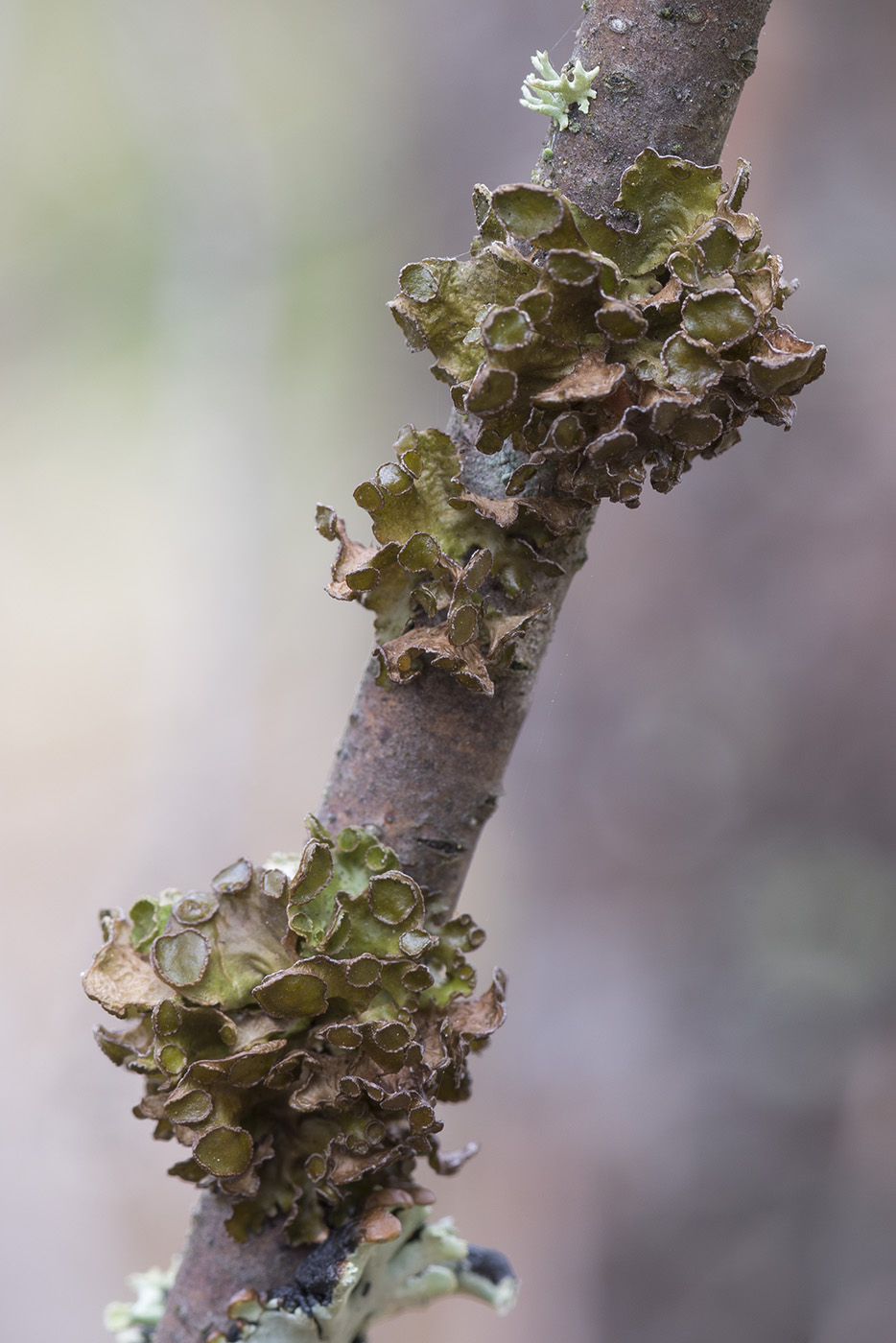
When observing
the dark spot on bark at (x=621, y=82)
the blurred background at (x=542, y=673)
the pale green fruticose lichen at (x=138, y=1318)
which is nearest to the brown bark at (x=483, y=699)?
the dark spot on bark at (x=621, y=82)

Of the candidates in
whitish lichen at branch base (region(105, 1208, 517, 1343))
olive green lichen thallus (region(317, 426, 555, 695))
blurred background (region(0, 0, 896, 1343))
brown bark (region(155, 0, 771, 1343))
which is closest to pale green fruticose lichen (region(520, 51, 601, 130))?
brown bark (region(155, 0, 771, 1343))

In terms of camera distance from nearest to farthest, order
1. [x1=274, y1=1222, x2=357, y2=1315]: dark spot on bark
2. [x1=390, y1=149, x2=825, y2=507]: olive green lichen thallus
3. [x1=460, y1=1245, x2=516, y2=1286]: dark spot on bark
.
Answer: [x1=390, y1=149, x2=825, y2=507]: olive green lichen thallus → [x1=274, y1=1222, x2=357, y2=1315]: dark spot on bark → [x1=460, y1=1245, x2=516, y2=1286]: dark spot on bark

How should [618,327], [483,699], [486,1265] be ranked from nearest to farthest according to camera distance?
[618,327] < [483,699] < [486,1265]

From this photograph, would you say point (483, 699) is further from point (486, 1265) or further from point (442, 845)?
point (486, 1265)

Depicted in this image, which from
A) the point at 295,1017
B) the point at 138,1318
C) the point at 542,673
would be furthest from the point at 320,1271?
the point at 542,673

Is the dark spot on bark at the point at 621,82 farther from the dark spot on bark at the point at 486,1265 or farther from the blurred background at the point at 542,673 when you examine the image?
the blurred background at the point at 542,673

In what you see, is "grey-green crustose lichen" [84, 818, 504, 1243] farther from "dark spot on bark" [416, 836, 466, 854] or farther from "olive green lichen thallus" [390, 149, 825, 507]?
"olive green lichen thallus" [390, 149, 825, 507]

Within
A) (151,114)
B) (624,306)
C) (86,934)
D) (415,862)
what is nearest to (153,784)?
(86,934)
